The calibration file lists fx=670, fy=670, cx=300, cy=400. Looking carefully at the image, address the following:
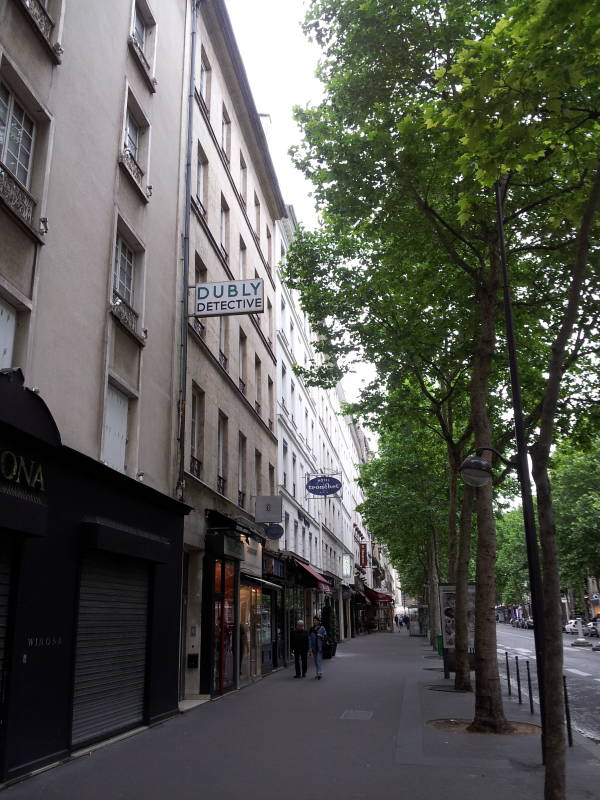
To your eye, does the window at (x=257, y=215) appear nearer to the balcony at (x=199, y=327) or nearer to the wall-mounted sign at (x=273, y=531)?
the balcony at (x=199, y=327)

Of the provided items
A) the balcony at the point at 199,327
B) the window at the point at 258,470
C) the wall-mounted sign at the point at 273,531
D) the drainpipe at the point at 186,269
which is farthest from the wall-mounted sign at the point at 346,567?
the drainpipe at the point at 186,269

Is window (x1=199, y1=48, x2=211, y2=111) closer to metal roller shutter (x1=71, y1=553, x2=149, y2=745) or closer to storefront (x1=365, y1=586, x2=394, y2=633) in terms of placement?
metal roller shutter (x1=71, y1=553, x2=149, y2=745)

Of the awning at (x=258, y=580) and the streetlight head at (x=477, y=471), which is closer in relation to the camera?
the streetlight head at (x=477, y=471)

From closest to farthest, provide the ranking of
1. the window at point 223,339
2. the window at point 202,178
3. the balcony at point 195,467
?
the balcony at point 195,467, the window at point 202,178, the window at point 223,339

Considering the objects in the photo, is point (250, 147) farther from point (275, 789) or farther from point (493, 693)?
point (275, 789)

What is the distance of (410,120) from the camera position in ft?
37.9

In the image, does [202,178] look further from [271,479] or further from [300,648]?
[300,648]

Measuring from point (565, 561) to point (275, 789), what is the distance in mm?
44254

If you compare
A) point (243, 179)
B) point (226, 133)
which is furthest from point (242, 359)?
point (226, 133)

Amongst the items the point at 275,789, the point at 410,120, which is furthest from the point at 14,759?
the point at 410,120

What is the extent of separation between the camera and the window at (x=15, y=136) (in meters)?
8.67

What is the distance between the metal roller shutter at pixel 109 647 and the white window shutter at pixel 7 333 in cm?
304

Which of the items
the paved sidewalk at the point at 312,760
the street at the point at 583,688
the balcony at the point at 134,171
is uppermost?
the balcony at the point at 134,171

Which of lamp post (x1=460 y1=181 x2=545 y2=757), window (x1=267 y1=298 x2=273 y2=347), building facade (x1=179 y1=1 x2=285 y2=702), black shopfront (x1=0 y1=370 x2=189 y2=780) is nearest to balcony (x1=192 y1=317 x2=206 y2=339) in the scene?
building facade (x1=179 y1=1 x2=285 y2=702)
